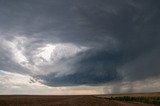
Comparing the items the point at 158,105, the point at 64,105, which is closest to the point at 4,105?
the point at 64,105

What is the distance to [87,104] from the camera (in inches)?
2045

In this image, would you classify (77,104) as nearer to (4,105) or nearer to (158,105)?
(4,105)

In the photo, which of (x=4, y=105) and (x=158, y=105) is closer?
(x=4, y=105)

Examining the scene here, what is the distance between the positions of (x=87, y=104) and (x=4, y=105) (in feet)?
53.8

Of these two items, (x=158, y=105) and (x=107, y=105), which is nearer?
(x=107, y=105)

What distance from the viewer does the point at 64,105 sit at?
1983 inches

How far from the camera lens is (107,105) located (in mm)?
51531

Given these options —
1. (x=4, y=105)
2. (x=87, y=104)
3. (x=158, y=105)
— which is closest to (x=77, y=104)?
(x=87, y=104)

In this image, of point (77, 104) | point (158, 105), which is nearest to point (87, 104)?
point (77, 104)

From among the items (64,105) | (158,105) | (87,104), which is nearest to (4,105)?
(64,105)

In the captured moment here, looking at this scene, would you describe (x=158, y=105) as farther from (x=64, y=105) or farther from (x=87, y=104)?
(x=64, y=105)

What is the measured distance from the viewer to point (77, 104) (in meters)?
51.6

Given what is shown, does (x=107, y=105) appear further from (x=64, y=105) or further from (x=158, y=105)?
(x=158, y=105)

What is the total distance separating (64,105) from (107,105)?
8.64m
